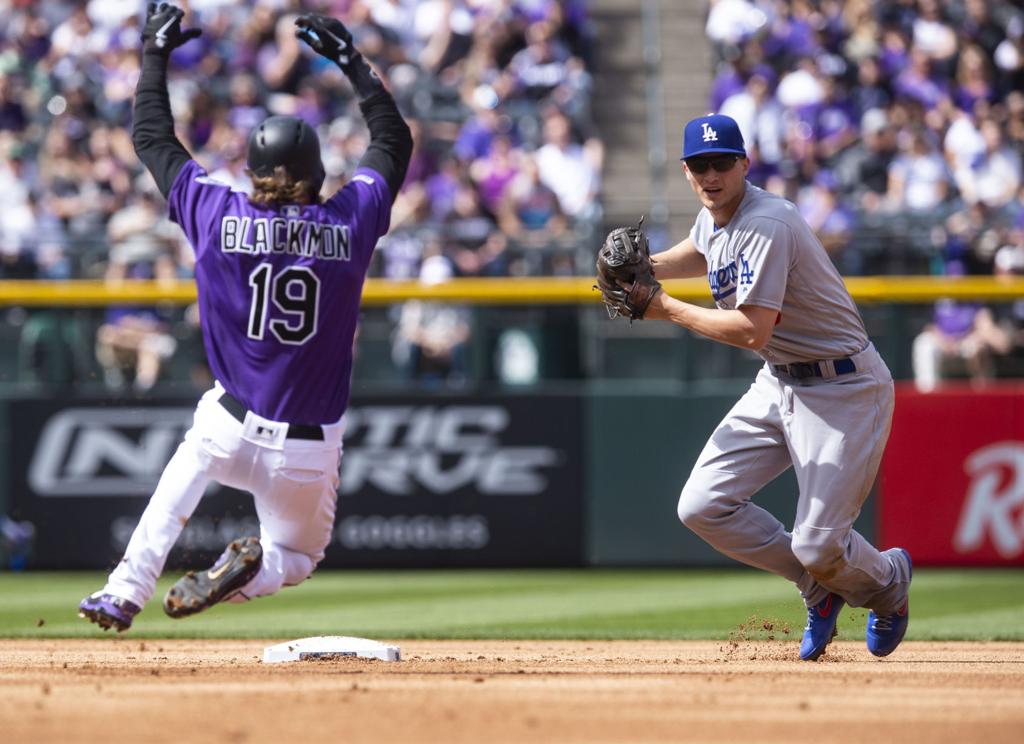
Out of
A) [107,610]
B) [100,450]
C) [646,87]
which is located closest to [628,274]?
[107,610]

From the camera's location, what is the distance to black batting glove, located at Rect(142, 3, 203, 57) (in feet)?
19.3

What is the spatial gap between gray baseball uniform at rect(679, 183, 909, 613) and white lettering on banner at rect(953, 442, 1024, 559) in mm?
5367

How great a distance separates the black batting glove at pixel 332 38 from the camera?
605cm

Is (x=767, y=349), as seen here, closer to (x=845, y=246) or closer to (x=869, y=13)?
(x=845, y=246)

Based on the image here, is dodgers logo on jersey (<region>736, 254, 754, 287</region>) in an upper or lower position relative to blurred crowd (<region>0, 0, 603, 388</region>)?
lower

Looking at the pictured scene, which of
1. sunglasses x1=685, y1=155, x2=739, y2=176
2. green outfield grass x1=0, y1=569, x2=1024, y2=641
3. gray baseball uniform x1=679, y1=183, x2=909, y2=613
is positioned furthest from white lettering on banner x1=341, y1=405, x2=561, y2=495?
sunglasses x1=685, y1=155, x2=739, y2=176

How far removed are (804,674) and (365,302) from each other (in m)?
6.44

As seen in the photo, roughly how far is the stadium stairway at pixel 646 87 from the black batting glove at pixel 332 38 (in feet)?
30.2

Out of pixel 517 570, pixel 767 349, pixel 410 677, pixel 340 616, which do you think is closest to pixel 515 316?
pixel 517 570

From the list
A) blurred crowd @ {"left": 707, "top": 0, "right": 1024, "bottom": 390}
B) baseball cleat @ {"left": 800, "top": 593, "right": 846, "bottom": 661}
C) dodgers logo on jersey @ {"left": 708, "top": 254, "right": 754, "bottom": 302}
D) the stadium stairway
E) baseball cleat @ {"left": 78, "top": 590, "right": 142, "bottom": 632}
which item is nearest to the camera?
baseball cleat @ {"left": 78, "top": 590, "right": 142, "bottom": 632}

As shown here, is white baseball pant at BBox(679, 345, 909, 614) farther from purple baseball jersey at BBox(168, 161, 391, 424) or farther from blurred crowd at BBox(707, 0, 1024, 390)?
blurred crowd at BBox(707, 0, 1024, 390)

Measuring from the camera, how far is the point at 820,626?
20.9 feet

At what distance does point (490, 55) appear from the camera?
14.7 meters

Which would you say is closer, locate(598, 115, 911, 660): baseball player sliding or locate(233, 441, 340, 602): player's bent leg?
locate(233, 441, 340, 602): player's bent leg
